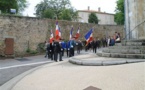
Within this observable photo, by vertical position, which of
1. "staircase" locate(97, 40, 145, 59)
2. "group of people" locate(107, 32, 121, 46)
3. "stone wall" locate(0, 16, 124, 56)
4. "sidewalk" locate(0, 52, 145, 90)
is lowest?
"sidewalk" locate(0, 52, 145, 90)

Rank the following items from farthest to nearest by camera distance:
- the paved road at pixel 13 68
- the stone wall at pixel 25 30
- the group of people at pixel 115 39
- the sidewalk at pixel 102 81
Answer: the stone wall at pixel 25 30 → the group of people at pixel 115 39 → the paved road at pixel 13 68 → the sidewalk at pixel 102 81

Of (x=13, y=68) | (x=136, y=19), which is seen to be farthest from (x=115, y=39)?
(x=13, y=68)

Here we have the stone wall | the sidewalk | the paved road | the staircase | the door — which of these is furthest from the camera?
the stone wall

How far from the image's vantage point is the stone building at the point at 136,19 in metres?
11.1

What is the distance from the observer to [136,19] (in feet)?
37.1

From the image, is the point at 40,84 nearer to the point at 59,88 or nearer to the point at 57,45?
the point at 59,88

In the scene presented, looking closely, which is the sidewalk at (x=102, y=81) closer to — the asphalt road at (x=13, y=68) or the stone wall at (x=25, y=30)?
the asphalt road at (x=13, y=68)

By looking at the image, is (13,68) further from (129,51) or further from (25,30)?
(25,30)

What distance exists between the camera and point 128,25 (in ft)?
39.2

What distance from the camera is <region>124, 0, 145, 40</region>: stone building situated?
438 inches

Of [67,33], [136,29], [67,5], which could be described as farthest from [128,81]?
[67,5]

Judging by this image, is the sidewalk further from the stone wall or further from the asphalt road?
the stone wall

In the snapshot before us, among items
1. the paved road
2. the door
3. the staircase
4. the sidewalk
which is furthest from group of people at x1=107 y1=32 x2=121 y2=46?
the door

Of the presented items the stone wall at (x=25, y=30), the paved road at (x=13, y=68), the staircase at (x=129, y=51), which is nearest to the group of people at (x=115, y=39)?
the staircase at (x=129, y=51)
